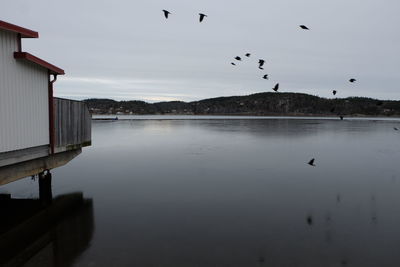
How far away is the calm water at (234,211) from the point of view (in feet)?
32.8

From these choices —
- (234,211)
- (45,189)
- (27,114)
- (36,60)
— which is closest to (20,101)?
(27,114)

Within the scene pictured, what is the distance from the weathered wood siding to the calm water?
3.03m

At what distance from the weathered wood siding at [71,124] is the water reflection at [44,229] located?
6.04ft

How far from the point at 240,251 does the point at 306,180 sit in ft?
38.7

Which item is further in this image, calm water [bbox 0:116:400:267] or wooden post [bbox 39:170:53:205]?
wooden post [bbox 39:170:53:205]

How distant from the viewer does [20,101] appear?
11398 millimetres

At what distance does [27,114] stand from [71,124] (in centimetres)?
351

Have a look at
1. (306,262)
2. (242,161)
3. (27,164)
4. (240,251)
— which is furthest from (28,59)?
(242,161)

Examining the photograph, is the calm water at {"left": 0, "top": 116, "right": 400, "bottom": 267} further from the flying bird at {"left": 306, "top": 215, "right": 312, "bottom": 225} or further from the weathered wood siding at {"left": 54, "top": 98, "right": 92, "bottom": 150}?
the weathered wood siding at {"left": 54, "top": 98, "right": 92, "bottom": 150}

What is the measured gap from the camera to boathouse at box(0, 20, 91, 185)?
10.6 m

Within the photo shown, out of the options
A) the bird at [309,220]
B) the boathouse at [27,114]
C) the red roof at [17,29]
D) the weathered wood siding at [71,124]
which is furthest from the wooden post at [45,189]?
the bird at [309,220]

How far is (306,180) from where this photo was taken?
20.6 meters

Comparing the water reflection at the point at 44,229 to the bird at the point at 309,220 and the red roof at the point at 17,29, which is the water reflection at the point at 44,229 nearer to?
the red roof at the point at 17,29

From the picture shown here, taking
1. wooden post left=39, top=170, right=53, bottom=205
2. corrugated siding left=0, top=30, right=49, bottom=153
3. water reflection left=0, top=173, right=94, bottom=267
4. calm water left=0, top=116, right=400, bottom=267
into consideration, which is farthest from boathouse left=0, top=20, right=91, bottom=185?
calm water left=0, top=116, right=400, bottom=267
